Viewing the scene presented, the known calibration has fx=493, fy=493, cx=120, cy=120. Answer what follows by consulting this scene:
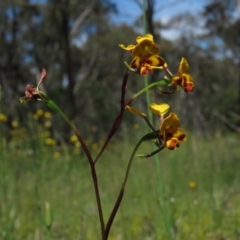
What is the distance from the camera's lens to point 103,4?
1222 centimetres

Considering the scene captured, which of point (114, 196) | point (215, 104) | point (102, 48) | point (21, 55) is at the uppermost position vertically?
point (102, 48)

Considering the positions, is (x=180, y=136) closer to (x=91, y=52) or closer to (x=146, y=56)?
(x=146, y=56)

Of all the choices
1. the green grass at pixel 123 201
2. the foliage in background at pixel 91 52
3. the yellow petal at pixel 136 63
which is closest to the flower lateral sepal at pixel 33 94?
the yellow petal at pixel 136 63

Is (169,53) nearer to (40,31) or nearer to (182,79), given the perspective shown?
(40,31)

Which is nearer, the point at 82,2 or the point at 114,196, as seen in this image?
the point at 114,196

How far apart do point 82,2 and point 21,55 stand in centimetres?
416

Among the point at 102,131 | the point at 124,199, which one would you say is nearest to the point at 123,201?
the point at 124,199

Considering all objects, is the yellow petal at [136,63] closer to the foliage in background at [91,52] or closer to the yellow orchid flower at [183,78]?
the yellow orchid flower at [183,78]

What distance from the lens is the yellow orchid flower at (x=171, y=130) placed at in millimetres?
529

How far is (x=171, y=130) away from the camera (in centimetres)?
54

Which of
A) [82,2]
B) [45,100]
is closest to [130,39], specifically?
[82,2]

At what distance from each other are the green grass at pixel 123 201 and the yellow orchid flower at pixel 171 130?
17.8 inches

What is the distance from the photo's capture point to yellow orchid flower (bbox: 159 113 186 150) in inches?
20.8

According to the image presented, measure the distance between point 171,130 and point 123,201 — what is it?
1.63 meters
